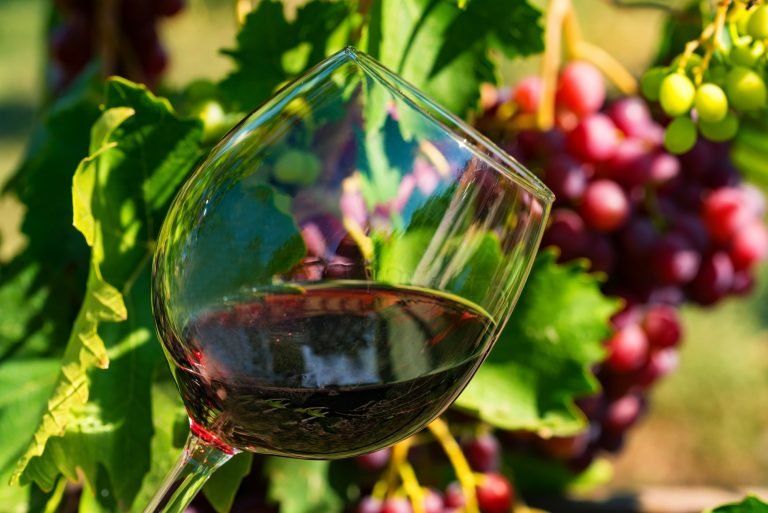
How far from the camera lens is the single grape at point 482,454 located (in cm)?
81

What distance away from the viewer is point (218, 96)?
0.80 m

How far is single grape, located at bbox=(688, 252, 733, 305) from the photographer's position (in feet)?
3.05

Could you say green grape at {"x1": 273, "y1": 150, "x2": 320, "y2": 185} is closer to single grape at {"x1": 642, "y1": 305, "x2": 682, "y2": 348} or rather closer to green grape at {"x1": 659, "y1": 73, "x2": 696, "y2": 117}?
green grape at {"x1": 659, "y1": 73, "x2": 696, "y2": 117}

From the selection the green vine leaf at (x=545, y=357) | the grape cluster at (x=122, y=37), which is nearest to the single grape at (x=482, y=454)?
the green vine leaf at (x=545, y=357)

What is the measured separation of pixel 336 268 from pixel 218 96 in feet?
1.13

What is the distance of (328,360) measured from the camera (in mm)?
479

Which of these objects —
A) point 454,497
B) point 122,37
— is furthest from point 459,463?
point 122,37

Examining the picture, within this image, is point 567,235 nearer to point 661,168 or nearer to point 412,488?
point 661,168

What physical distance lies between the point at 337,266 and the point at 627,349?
42 centimetres

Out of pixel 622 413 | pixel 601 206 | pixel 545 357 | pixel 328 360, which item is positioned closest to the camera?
pixel 328 360

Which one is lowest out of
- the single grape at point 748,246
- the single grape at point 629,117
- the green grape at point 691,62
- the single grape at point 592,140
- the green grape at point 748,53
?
the single grape at point 748,246

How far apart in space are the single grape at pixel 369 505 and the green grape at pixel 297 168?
32 cm

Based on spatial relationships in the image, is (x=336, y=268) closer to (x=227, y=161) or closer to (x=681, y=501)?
(x=227, y=161)

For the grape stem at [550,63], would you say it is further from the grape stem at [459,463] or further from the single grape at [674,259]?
the grape stem at [459,463]
